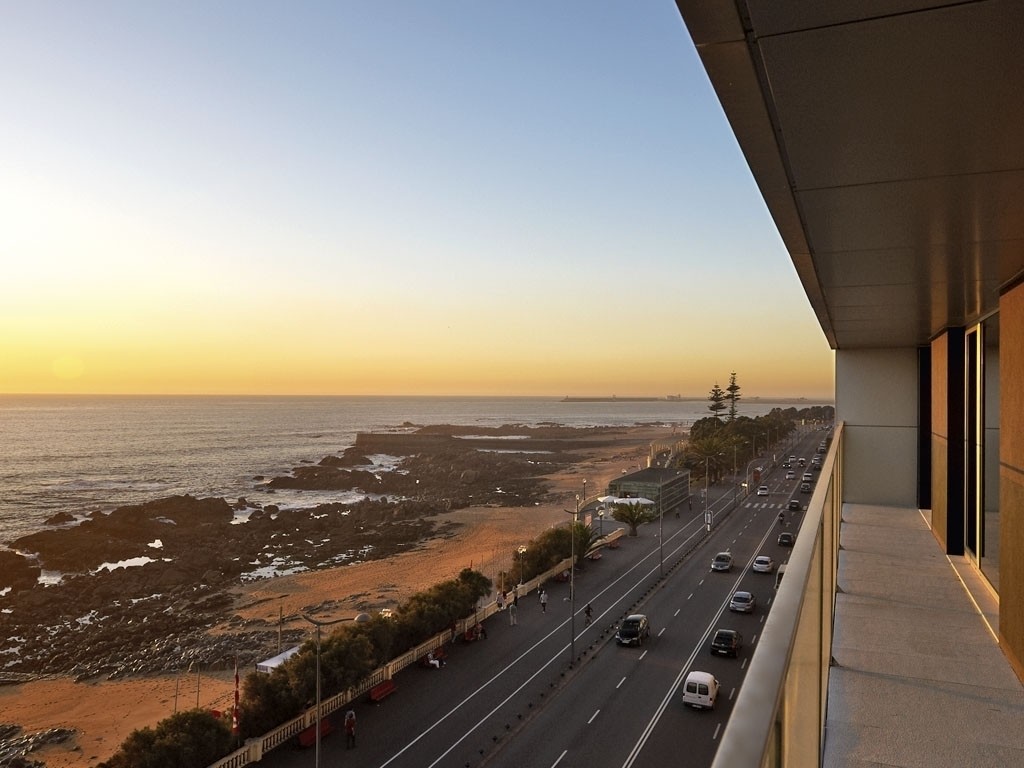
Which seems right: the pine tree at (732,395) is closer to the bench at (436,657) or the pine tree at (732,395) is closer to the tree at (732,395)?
the tree at (732,395)

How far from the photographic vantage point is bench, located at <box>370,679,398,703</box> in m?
13.2

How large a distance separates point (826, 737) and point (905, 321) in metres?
5.06

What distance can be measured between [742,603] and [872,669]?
550 inches

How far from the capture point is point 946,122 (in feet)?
6.91

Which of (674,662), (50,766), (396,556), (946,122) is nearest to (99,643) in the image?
(50,766)

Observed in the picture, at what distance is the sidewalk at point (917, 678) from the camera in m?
3.11

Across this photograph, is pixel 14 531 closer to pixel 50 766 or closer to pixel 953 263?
pixel 50 766

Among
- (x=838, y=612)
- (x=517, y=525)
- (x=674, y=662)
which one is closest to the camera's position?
(x=838, y=612)

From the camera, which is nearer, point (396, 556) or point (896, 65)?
point (896, 65)

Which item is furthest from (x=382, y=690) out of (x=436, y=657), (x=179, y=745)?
(x=179, y=745)

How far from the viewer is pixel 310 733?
Result: 39.1 ft

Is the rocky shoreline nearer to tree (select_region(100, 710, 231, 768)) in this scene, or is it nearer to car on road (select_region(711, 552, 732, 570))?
tree (select_region(100, 710, 231, 768))

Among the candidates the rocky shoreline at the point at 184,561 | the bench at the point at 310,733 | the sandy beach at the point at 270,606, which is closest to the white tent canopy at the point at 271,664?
the bench at the point at 310,733

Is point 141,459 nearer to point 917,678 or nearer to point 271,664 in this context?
point 271,664
